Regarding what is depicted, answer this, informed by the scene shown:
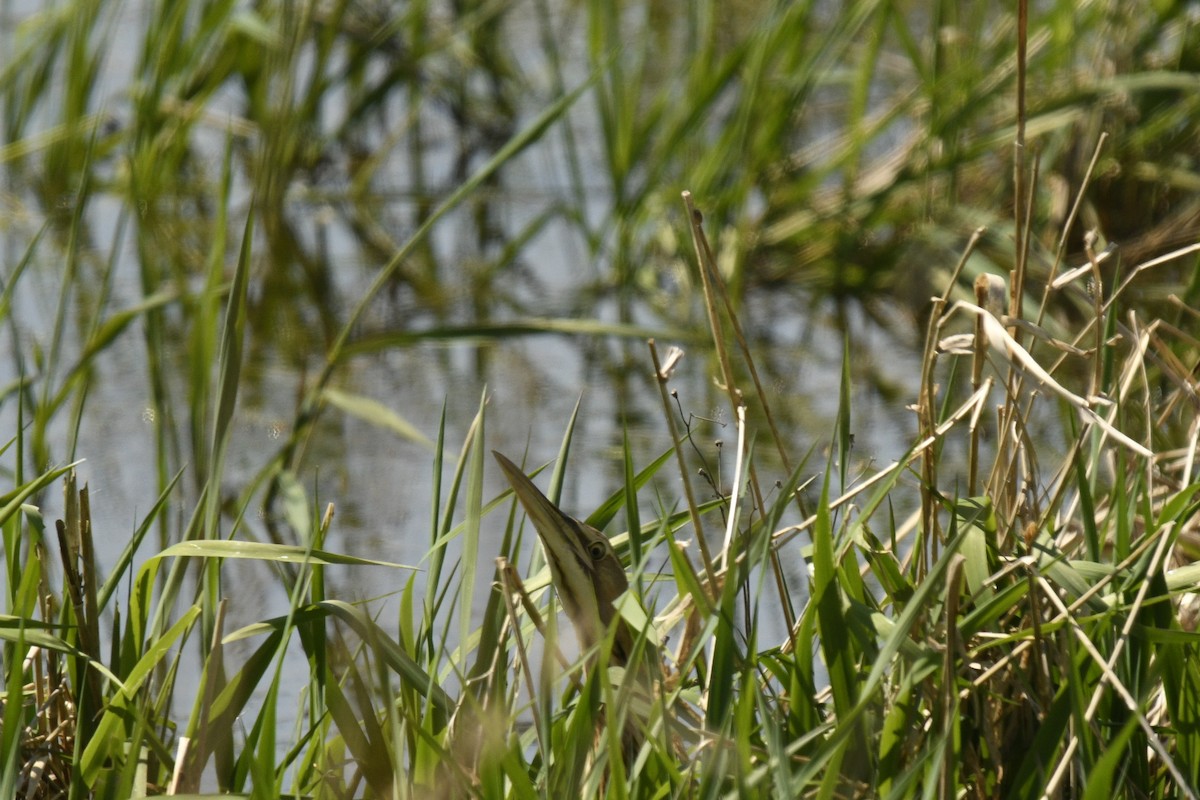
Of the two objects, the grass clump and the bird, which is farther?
the bird

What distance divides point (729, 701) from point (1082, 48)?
3534 mm

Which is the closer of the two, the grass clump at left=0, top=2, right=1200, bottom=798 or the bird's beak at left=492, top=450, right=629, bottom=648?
the grass clump at left=0, top=2, right=1200, bottom=798

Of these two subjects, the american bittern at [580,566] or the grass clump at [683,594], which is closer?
the grass clump at [683,594]

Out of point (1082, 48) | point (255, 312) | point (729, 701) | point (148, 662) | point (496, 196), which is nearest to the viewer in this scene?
point (729, 701)

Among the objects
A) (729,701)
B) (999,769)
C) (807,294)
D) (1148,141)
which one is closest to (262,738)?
(729,701)

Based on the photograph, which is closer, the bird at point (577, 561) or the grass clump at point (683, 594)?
the grass clump at point (683, 594)

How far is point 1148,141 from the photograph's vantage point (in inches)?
159

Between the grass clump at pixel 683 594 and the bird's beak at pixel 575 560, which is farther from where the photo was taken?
the bird's beak at pixel 575 560

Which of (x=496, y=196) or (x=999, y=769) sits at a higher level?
(x=496, y=196)

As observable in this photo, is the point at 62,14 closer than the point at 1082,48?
Yes

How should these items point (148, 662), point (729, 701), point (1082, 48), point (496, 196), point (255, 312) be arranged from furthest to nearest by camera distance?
point (496, 196)
point (1082, 48)
point (255, 312)
point (148, 662)
point (729, 701)

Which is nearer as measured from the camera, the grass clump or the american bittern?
the grass clump

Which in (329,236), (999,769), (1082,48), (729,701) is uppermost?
(1082,48)

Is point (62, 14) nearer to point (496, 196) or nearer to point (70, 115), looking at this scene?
point (70, 115)
